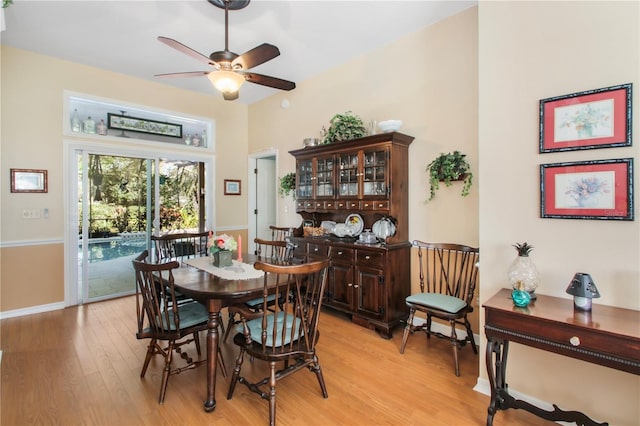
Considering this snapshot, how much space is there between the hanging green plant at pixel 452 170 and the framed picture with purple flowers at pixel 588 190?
0.94 m

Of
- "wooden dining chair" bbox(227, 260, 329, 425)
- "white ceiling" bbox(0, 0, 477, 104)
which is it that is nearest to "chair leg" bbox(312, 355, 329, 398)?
"wooden dining chair" bbox(227, 260, 329, 425)

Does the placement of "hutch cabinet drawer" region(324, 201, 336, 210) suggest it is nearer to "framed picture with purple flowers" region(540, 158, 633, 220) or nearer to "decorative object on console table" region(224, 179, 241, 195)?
"framed picture with purple flowers" region(540, 158, 633, 220)

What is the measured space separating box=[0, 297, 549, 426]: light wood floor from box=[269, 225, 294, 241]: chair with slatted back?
1620mm

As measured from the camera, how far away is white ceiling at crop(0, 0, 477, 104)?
294cm

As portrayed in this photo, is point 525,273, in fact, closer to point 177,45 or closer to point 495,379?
point 495,379

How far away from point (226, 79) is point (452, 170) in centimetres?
217

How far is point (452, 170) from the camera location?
9.66ft

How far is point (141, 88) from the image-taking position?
4609 mm

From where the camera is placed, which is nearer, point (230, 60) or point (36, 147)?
point (230, 60)

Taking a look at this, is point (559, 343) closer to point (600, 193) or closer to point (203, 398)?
point (600, 193)

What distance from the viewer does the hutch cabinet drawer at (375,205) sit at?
10.6ft

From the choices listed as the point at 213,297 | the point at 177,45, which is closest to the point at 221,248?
the point at 213,297

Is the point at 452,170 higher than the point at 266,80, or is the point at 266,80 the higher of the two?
the point at 266,80

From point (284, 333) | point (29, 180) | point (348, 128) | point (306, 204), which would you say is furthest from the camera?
point (306, 204)
